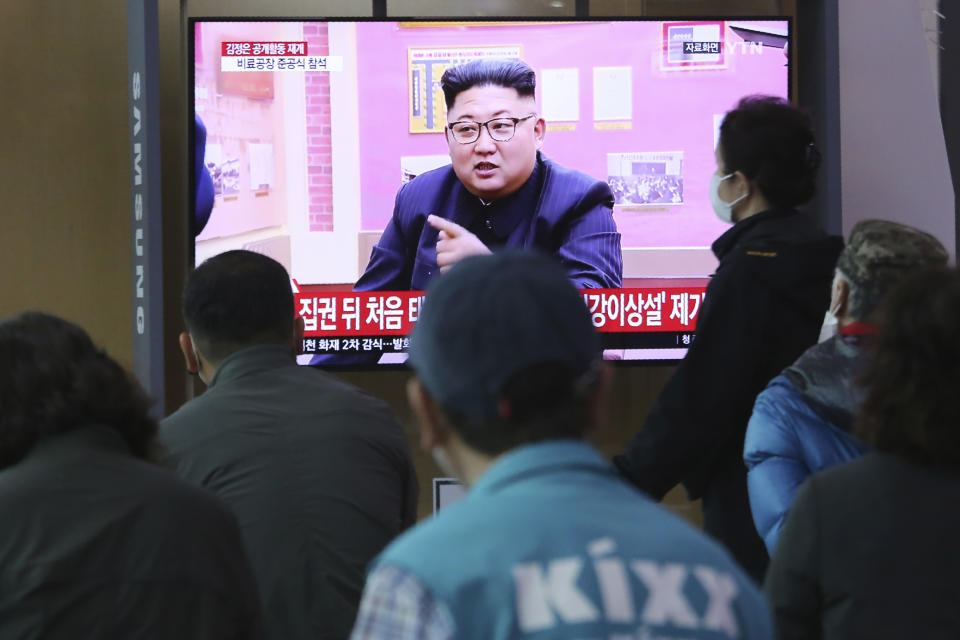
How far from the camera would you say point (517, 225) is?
3.96 metres

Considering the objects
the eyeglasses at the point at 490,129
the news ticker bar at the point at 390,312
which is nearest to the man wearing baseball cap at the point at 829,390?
the news ticker bar at the point at 390,312

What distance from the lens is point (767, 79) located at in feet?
13.2

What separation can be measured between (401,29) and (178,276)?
3.84 feet

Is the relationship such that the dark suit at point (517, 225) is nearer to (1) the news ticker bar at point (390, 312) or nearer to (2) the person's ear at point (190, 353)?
(1) the news ticker bar at point (390, 312)

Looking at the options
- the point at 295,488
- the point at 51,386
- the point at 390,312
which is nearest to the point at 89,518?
the point at 51,386

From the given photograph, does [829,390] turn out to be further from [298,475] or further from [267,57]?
[267,57]

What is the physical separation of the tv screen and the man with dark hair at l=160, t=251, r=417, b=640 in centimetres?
199

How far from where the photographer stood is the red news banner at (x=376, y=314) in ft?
13.0

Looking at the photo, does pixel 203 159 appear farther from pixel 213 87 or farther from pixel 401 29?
pixel 401 29

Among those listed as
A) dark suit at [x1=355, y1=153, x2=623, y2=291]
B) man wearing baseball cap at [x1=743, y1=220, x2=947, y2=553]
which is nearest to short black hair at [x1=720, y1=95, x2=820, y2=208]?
man wearing baseball cap at [x1=743, y1=220, x2=947, y2=553]

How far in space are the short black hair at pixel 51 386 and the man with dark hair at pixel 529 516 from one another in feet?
2.07

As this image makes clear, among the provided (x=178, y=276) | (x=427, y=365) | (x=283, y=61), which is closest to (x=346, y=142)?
(x=283, y=61)

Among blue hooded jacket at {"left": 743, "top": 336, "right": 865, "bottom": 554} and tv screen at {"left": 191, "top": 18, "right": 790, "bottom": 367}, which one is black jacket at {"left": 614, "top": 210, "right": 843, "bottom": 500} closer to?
blue hooded jacket at {"left": 743, "top": 336, "right": 865, "bottom": 554}

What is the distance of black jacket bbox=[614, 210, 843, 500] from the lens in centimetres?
212
